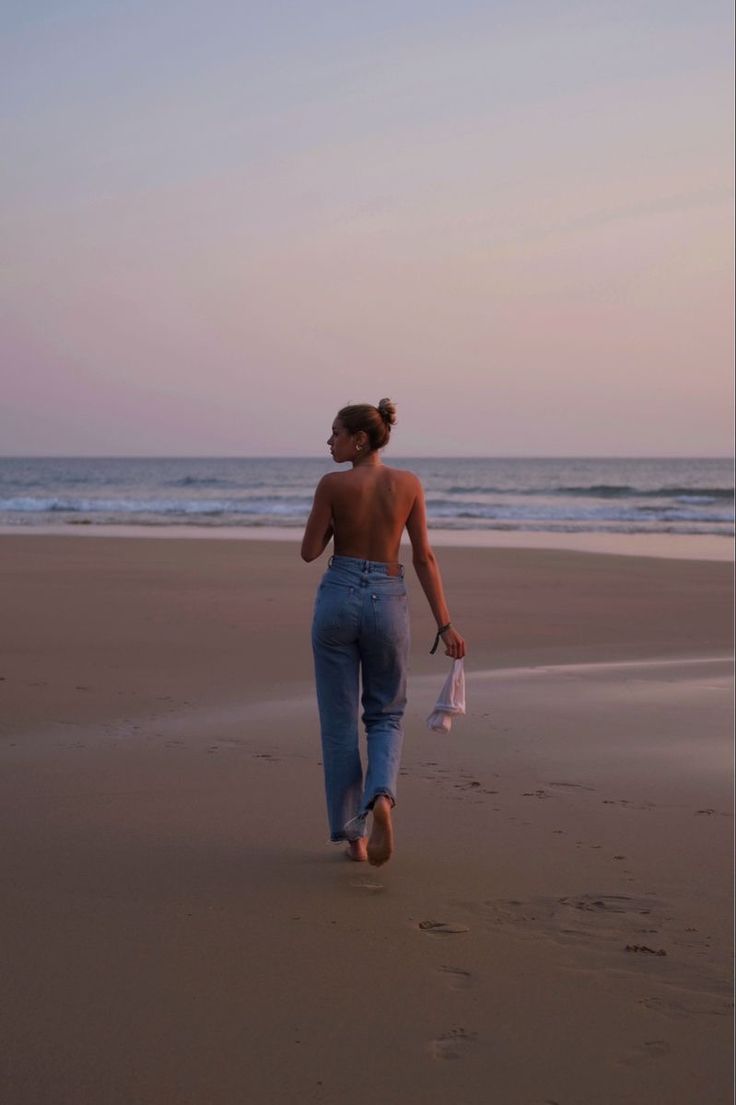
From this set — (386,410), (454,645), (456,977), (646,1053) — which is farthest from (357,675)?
(646,1053)

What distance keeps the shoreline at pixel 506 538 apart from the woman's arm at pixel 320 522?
657 inches

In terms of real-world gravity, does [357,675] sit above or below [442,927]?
above

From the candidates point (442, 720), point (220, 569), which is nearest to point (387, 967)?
point (442, 720)

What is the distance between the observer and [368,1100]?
8.80ft

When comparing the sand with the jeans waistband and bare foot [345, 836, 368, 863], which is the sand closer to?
bare foot [345, 836, 368, 863]

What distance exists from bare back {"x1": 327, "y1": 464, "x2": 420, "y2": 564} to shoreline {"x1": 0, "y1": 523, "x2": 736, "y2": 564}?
1661 cm

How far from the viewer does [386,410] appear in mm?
4203

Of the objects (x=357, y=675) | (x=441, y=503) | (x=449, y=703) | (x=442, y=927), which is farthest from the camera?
(x=441, y=503)

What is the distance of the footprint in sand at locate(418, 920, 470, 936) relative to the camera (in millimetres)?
3670

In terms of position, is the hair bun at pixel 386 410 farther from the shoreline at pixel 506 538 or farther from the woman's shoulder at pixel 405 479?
the shoreline at pixel 506 538

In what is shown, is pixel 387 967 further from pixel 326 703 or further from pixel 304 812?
pixel 304 812

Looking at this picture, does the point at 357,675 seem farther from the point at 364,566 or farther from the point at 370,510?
the point at 370,510

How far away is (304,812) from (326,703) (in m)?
0.89

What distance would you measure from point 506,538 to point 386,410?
2172cm
